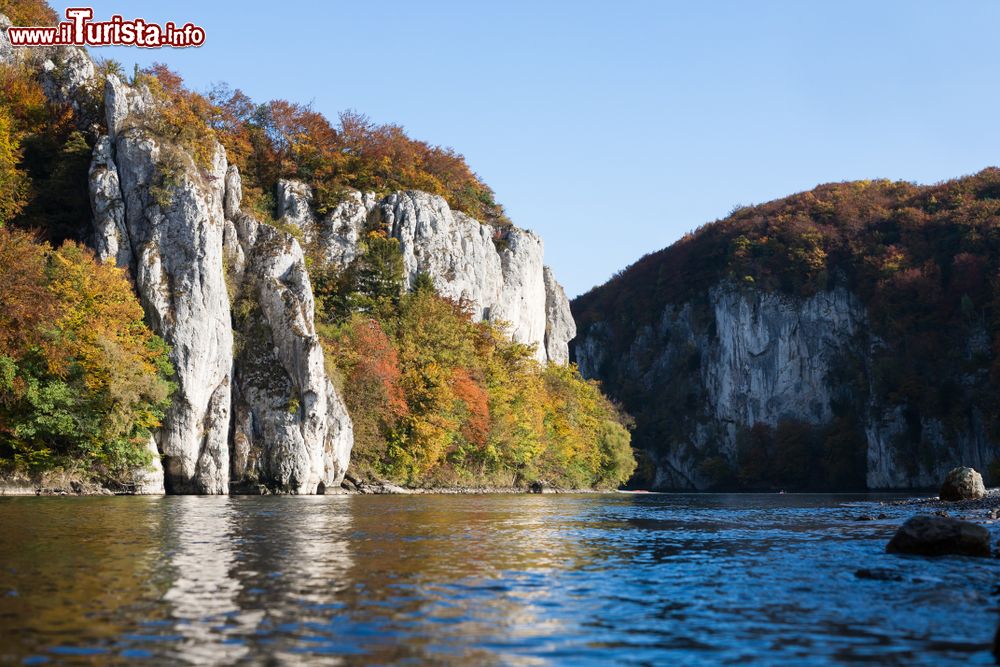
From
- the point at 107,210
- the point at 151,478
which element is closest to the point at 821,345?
the point at 107,210

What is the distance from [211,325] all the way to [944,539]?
148 feet

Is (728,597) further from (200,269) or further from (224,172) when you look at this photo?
(224,172)

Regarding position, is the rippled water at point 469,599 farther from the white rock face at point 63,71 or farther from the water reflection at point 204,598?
the white rock face at point 63,71

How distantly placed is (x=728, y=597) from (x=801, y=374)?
5085 inches

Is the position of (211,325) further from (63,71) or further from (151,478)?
(63,71)

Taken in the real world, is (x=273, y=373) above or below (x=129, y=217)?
below

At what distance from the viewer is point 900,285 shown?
12250 cm

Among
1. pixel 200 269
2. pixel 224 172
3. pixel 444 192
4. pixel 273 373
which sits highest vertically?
pixel 444 192

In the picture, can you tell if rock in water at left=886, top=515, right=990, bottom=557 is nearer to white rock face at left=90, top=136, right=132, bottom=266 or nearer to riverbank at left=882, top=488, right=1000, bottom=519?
riverbank at left=882, top=488, right=1000, bottom=519

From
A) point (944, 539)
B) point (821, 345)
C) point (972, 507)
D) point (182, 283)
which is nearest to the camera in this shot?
point (944, 539)

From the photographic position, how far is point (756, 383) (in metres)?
140

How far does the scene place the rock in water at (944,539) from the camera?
1862cm

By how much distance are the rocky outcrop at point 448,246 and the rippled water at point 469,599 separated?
56.0 meters

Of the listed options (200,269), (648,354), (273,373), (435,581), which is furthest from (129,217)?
(648,354)
